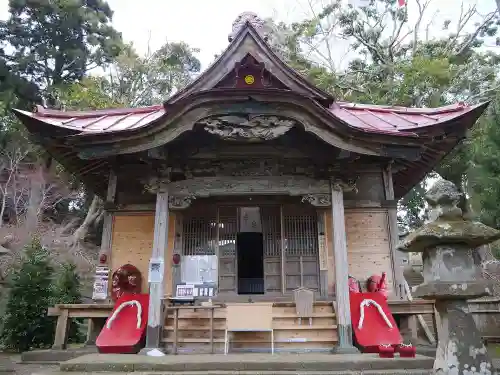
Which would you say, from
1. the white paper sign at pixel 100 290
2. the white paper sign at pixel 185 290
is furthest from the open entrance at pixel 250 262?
the white paper sign at pixel 100 290

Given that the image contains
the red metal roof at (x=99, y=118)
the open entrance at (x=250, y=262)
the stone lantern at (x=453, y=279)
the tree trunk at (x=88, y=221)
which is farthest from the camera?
the tree trunk at (x=88, y=221)

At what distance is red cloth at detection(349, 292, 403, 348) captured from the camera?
7.53 metres

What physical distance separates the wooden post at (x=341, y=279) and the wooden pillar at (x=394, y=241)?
6.48 feet

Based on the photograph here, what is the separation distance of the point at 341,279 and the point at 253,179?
2.68 metres

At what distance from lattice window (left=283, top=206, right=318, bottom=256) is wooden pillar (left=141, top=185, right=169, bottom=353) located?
2.93 m

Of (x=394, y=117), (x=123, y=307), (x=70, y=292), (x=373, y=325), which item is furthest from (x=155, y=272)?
(x=70, y=292)

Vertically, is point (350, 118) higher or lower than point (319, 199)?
higher

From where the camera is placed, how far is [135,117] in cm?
1038

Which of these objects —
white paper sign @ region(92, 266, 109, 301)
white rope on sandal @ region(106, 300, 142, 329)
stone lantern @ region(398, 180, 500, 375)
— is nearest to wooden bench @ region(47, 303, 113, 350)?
white paper sign @ region(92, 266, 109, 301)

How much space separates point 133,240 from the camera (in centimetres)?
1001

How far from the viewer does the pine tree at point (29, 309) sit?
11.7m

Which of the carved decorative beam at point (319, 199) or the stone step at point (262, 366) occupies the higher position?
the carved decorative beam at point (319, 199)

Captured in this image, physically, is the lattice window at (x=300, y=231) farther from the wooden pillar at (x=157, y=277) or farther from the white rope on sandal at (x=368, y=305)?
the wooden pillar at (x=157, y=277)

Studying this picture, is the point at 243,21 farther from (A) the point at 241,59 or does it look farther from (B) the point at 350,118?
(B) the point at 350,118
